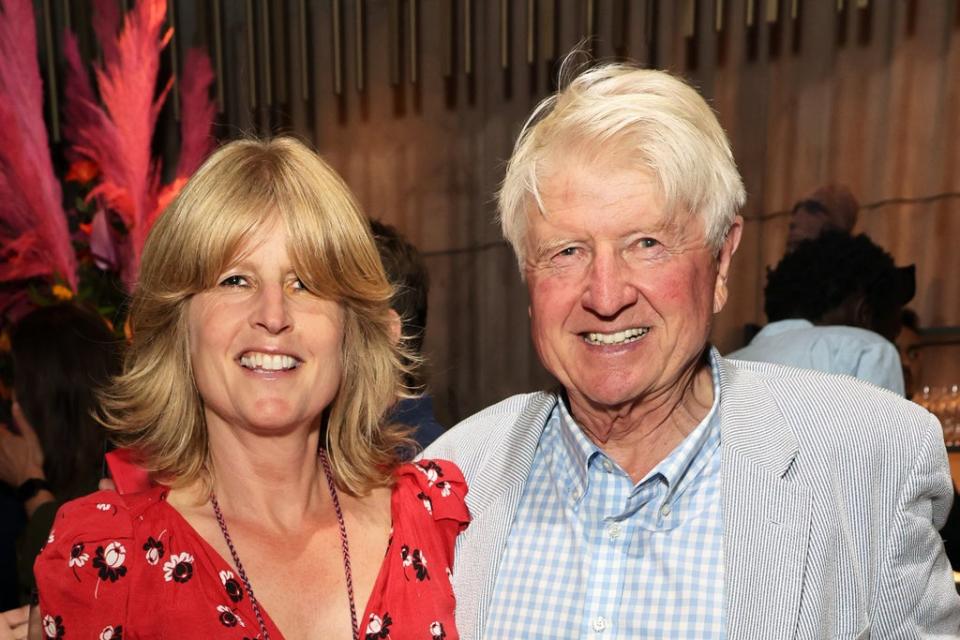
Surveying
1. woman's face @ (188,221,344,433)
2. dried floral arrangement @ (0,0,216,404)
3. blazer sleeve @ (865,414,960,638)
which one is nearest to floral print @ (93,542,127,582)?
woman's face @ (188,221,344,433)

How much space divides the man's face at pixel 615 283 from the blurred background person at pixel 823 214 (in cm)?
228

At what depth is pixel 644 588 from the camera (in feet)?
4.90

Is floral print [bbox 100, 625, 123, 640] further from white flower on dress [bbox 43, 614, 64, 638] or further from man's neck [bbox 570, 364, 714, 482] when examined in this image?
man's neck [bbox 570, 364, 714, 482]

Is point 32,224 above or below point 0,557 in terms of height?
above

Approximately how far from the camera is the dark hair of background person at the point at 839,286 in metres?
3.25

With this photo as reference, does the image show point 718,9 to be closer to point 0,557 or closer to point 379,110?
point 379,110

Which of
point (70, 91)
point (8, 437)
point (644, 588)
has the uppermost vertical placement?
point (70, 91)

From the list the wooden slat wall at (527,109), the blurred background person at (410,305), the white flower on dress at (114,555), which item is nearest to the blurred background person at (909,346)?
the wooden slat wall at (527,109)

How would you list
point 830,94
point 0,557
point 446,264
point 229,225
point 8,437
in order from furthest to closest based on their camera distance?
point 446,264, point 830,94, point 8,437, point 0,557, point 229,225

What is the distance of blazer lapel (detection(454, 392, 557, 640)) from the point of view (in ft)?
5.25

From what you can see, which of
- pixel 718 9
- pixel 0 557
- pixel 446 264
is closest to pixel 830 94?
pixel 718 9

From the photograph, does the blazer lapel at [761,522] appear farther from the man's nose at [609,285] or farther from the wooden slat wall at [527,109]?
the wooden slat wall at [527,109]

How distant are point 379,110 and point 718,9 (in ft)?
5.40

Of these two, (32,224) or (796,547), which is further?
(32,224)
